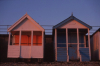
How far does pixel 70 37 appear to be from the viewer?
21000 mm

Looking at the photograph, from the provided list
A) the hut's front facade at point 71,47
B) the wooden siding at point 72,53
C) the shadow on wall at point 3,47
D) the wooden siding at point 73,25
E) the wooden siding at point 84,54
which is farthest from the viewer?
the shadow on wall at point 3,47

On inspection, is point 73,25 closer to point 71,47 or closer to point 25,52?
point 71,47

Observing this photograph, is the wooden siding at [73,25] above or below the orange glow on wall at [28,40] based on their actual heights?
above

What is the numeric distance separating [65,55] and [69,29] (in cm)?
347

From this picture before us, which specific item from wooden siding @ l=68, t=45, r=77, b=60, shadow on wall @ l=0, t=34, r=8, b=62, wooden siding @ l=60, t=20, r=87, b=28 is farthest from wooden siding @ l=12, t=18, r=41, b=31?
shadow on wall @ l=0, t=34, r=8, b=62

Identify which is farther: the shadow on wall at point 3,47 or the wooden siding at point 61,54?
the shadow on wall at point 3,47

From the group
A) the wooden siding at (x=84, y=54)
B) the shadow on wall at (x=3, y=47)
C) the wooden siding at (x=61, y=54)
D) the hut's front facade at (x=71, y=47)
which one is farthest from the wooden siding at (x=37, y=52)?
the shadow on wall at (x=3, y=47)

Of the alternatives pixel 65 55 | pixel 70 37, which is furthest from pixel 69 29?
pixel 65 55

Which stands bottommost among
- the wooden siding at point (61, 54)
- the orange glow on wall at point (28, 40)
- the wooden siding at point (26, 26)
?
the wooden siding at point (61, 54)

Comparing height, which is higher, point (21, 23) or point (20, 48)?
point (21, 23)

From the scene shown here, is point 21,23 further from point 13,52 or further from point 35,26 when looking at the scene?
point 13,52

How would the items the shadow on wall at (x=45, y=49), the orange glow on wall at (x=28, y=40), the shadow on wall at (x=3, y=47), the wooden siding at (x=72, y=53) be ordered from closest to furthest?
the wooden siding at (x=72, y=53) < the orange glow on wall at (x=28, y=40) < the shadow on wall at (x=45, y=49) < the shadow on wall at (x=3, y=47)

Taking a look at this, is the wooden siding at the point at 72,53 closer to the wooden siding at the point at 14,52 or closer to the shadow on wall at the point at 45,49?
the shadow on wall at the point at 45,49

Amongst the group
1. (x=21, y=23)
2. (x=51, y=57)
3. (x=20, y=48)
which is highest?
(x=21, y=23)
